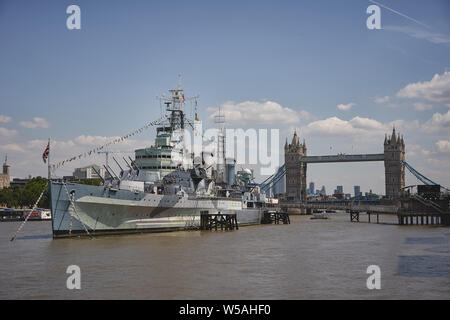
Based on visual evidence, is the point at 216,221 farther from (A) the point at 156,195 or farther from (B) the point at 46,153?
(B) the point at 46,153

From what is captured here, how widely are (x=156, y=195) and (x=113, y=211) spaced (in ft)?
15.1

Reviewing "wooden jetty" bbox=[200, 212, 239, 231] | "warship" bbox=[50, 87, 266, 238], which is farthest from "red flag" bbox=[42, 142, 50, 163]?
"wooden jetty" bbox=[200, 212, 239, 231]

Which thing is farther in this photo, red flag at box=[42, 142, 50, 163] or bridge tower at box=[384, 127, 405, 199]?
bridge tower at box=[384, 127, 405, 199]

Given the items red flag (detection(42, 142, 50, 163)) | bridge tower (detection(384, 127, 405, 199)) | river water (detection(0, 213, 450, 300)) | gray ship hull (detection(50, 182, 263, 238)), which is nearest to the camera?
river water (detection(0, 213, 450, 300))

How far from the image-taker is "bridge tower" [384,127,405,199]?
17786cm

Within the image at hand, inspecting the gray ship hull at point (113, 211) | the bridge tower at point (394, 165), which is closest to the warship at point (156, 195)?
the gray ship hull at point (113, 211)

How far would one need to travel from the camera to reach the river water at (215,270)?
Answer: 1877 centimetres

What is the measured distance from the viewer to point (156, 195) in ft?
139

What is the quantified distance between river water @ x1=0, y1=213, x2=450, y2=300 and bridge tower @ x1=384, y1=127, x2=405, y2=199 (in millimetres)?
149410

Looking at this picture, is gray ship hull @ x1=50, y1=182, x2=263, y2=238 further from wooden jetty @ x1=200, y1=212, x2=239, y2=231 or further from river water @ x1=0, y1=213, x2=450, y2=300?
river water @ x1=0, y1=213, x2=450, y2=300

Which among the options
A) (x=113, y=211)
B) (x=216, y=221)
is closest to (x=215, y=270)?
(x=113, y=211)

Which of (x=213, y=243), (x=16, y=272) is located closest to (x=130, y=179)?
(x=213, y=243)

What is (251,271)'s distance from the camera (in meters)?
23.7
